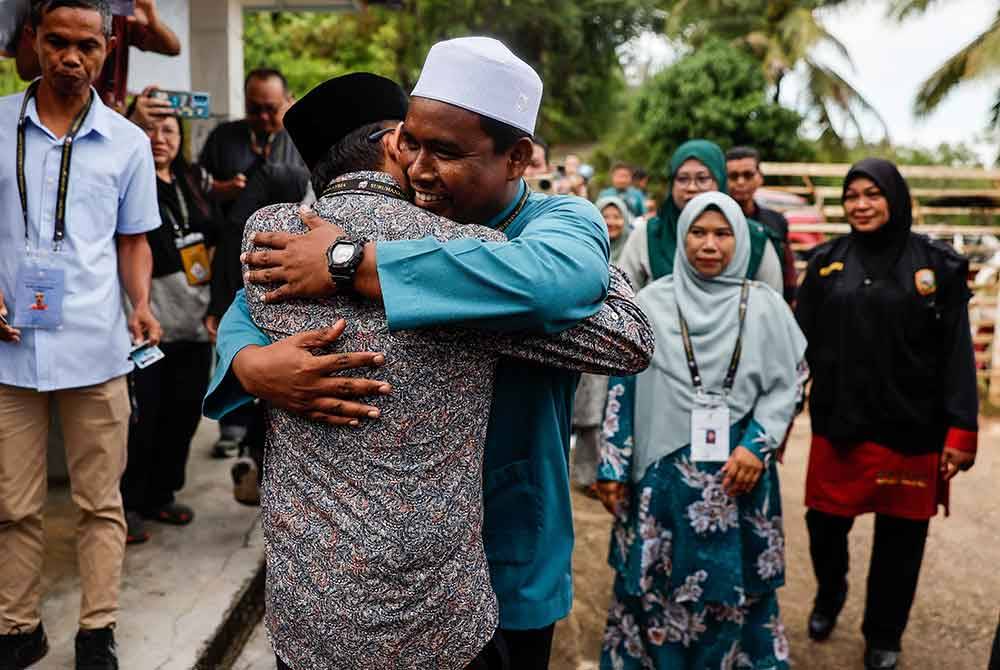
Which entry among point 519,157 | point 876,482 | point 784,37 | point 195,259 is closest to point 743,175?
point 876,482

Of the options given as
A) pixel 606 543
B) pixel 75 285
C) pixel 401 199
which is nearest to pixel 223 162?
pixel 75 285

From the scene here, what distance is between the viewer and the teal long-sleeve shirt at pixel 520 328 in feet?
4.63

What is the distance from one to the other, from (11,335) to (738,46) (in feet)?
75.2

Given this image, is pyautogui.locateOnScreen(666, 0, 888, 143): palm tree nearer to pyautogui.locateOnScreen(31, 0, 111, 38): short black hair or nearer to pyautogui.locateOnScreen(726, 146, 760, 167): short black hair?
pyautogui.locateOnScreen(726, 146, 760, 167): short black hair

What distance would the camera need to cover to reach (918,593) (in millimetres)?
4660

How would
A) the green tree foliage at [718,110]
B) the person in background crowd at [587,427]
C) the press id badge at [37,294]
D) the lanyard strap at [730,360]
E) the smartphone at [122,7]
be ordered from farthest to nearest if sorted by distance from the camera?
1. the green tree foliage at [718,110]
2. the person in background crowd at [587,427]
3. the smartphone at [122,7]
4. the lanyard strap at [730,360]
5. the press id badge at [37,294]

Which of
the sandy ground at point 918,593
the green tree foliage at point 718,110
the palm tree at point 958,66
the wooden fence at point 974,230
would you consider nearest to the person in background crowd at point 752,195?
Result: the sandy ground at point 918,593

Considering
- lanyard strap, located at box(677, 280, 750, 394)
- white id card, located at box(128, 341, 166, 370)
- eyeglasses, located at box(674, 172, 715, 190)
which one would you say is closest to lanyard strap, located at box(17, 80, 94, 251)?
white id card, located at box(128, 341, 166, 370)

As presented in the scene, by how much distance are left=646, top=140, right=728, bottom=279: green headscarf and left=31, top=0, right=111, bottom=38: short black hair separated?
2.50m

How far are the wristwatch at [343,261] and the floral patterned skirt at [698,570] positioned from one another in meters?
2.07

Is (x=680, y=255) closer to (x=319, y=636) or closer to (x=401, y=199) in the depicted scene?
(x=401, y=199)

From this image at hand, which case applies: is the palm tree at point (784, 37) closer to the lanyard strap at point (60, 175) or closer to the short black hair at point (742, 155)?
the short black hair at point (742, 155)

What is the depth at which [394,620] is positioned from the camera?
1.45 meters

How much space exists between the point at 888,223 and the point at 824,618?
1.70 m
